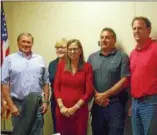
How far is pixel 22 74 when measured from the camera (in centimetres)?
314

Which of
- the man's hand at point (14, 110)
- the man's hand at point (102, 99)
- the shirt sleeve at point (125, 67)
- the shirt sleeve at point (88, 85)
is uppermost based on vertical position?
the shirt sleeve at point (125, 67)

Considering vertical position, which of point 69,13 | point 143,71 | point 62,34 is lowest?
point 143,71

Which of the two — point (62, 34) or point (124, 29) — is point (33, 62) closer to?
point (62, 34)

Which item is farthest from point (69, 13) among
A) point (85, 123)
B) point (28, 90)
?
point (85, 123)

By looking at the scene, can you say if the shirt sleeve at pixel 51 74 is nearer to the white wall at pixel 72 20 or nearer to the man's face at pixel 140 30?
the white wall at pixel 72 20

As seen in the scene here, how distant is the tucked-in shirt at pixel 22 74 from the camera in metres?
3.14

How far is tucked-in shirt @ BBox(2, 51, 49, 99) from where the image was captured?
3139 mm

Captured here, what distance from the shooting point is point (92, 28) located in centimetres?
365

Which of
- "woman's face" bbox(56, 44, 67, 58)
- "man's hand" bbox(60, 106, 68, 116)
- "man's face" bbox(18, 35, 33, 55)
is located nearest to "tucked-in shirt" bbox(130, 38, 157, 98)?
"man's hand" bbox(60, 106, 68, 116)

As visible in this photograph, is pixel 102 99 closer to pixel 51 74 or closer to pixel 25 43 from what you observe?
pixel 51 74

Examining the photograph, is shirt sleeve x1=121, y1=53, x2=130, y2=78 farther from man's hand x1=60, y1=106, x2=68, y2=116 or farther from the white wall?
man's hand x1=60, y1=106, x2=68, y2=116

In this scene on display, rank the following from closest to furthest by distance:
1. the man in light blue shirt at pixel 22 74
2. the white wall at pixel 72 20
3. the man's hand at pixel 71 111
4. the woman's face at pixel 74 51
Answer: the man's hand at pixel 71 111, the woman's face at pixel 74 51, the man in light blue shirt at pixel 22 74, the white wall at pixel 72 20

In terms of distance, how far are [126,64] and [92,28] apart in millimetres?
894

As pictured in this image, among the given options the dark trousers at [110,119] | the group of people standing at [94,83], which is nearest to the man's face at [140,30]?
the group of people standing at [94,83]
